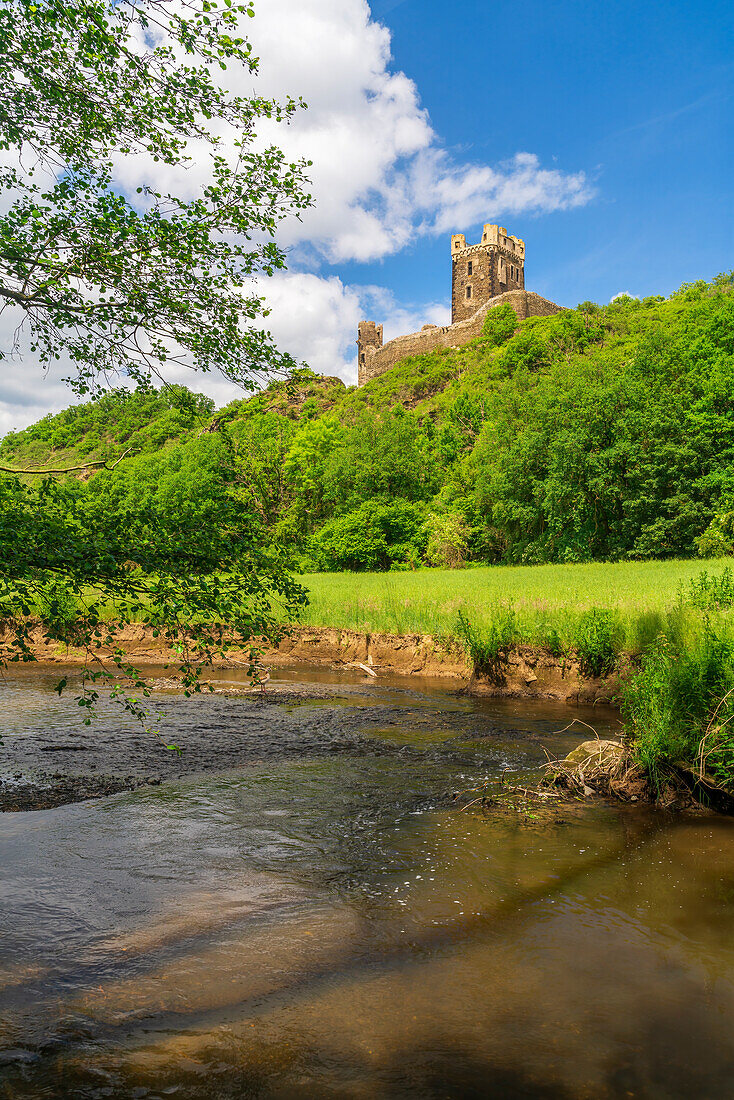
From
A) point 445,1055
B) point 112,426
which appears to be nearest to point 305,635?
point 112,426

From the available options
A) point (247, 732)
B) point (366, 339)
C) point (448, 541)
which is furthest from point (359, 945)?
point (366, 339)

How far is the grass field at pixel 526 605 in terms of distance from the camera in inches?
603

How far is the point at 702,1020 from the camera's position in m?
4.64

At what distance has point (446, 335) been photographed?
107 m

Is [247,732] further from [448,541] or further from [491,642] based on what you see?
[448,541]

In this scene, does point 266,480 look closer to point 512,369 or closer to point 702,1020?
point 512,369

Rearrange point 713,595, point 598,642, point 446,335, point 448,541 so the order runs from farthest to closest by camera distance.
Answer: point 446,335
point 448,541
point 598,642
point 713,595

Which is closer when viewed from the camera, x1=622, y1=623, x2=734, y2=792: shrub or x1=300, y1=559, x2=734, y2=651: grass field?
x1=622, y1=623, x2=734, y2=792: shrub

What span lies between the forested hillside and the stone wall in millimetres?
14877

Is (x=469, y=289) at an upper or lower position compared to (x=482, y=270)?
lower

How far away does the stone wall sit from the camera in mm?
98625

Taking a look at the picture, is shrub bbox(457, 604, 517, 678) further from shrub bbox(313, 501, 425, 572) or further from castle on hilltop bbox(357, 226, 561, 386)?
castle on hilltop bbox(357, 226, 561, 386)

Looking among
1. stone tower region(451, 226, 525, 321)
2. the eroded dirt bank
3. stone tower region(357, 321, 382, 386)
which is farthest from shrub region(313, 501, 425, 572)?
stone tower region(357, 321, 382, 386)

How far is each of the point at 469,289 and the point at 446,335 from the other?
42.2 feet
